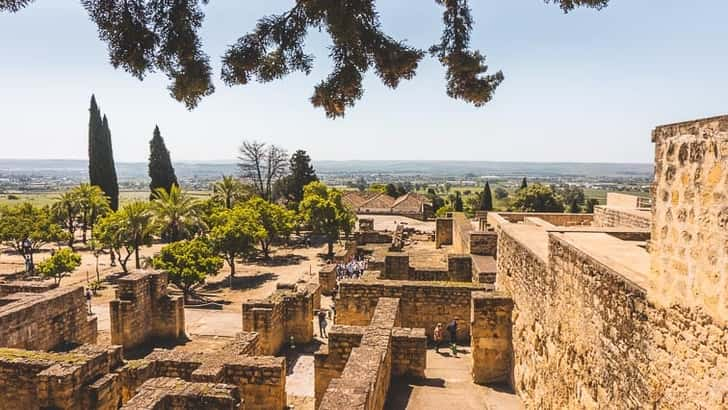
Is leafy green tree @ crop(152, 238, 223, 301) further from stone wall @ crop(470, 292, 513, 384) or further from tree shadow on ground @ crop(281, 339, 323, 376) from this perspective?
stone wall @ crop(470, 292, 513, 384)

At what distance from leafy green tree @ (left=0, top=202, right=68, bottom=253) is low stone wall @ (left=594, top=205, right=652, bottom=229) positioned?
31538 mm

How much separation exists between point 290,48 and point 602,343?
4.58 m

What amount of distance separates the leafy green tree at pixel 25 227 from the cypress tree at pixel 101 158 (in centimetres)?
1553

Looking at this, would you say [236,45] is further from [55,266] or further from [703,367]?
[55,266]

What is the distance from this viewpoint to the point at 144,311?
13922 mm

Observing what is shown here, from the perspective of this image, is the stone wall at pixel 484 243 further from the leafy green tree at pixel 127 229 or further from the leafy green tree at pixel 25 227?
the leafy green tree at pixel 25 227

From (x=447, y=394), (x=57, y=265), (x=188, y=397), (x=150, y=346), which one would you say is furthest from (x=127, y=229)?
(x=447, y=394)

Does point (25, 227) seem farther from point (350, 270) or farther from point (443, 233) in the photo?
point (443, 233)

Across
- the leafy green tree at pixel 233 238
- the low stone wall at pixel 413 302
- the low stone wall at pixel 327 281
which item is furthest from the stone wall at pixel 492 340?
the leafy green tree at pixel 233 238

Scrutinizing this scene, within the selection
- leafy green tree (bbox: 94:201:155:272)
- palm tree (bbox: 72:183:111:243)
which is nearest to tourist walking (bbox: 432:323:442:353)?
leafy green tree (bbox: 94:201:155:272)

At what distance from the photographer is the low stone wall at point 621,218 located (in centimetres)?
1079

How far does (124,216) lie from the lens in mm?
27031

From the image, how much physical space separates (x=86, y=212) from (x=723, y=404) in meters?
44.1

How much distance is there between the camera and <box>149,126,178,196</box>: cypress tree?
49781mm
